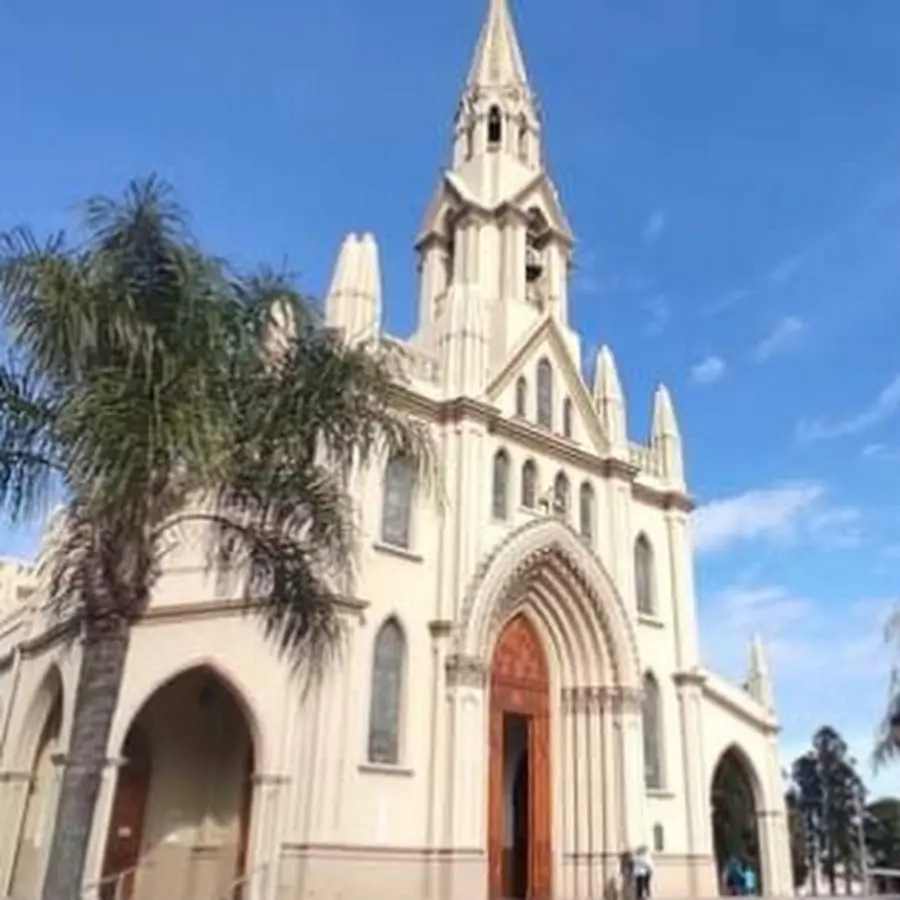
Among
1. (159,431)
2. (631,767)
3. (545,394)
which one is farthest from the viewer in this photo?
(545,394)

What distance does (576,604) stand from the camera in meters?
25.5

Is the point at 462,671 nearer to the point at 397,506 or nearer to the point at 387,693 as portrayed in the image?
the point at 387,693

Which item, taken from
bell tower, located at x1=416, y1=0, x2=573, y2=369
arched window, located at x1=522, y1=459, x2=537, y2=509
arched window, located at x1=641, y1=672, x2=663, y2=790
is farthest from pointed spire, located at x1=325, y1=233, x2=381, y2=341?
arched window, located at x1=641, y1=672, x2=663, y2=790

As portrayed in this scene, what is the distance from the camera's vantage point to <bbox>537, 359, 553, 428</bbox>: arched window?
89.1 feet

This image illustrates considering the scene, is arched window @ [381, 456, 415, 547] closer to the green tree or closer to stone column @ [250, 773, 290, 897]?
stone column @ [250, 773, 290, 897]

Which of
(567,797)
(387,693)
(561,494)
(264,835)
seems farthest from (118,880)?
(561,494)

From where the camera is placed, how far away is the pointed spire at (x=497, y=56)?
1373 inches

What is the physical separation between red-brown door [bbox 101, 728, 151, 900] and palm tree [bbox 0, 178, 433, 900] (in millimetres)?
11185

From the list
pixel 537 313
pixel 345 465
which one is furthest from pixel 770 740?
pixel 345 465

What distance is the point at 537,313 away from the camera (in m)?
29.3

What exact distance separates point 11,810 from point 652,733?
1541cm

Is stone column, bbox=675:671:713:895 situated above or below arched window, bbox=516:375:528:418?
below

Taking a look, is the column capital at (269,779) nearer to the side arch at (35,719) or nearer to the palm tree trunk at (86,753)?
the side arch at (35,719)

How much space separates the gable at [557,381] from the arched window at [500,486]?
1.86 meters
